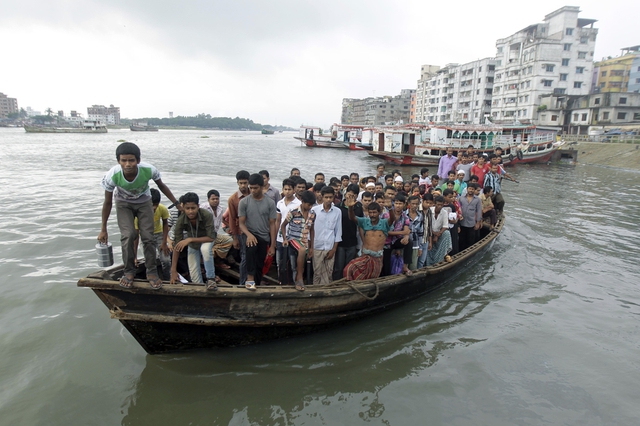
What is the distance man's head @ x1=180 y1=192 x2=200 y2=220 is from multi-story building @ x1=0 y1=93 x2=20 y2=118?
549ft

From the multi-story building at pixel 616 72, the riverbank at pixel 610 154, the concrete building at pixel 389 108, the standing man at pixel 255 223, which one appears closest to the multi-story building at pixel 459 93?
the multi-story building at pixel 616 72

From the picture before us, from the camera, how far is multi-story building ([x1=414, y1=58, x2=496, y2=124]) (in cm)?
6034

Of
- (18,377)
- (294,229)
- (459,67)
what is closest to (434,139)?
(294,229)

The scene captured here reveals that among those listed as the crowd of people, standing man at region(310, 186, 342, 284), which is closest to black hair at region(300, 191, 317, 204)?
the crowd of people

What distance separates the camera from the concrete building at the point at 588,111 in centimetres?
4159

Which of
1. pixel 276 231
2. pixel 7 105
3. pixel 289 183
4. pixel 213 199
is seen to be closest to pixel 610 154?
pixel 289 183

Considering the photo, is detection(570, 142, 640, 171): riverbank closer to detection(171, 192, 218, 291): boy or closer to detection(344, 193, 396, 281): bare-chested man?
detection(344, 193, 396, 281): bare-chested man

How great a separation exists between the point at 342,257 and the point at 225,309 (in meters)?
1.83

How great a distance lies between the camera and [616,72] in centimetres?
5262

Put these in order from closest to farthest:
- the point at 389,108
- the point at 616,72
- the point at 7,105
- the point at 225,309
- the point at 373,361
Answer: the point at 225,309 < the point at 373,361 < the point at 616,72 < the point at 389,108 < the point at 7,105

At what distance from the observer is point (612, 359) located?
507cm

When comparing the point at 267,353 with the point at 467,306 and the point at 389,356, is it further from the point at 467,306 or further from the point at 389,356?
the point at 467,306

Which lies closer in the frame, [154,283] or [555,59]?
[154,283]

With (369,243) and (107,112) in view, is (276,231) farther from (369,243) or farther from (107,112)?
(107,112)
